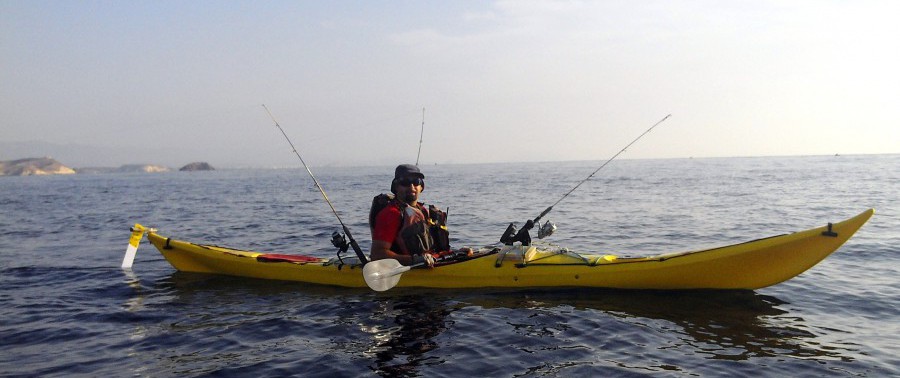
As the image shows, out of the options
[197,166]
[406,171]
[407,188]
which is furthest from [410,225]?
[197,166]

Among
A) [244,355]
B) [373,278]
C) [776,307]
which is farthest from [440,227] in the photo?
[776,307]

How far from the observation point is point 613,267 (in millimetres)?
7953

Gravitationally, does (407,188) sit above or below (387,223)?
above

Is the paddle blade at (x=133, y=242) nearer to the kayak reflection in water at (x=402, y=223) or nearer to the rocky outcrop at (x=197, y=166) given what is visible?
the kayak reflection in water at (x=402, y=223)

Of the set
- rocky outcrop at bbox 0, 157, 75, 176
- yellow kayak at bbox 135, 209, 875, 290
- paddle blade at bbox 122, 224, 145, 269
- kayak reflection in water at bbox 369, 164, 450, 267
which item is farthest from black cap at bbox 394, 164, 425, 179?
rocky outcrop at bbox 0, 157, 75, 176

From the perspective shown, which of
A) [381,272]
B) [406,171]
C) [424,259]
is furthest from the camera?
[406,171]

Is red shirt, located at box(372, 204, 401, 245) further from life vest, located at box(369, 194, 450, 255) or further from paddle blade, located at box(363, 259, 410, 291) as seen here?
paddle blade, located at box(363, 259, 410, 291)

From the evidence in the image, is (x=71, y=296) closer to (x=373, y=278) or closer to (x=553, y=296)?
(x=373, y=278)

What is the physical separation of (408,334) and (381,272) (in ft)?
3.78

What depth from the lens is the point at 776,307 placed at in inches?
298

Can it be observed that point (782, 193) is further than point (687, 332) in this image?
Yes

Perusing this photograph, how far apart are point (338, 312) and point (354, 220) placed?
1310cm

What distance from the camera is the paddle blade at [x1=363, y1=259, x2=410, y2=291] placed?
7.55 m

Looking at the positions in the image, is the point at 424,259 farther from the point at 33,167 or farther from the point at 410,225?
the point at 33,167
